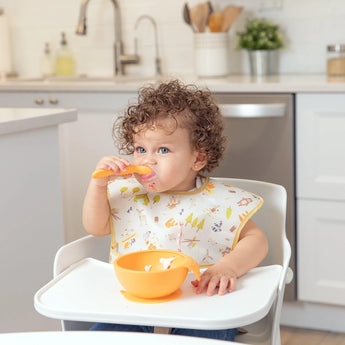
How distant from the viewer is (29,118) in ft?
5.86

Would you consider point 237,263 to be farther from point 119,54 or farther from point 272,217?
point 119,54

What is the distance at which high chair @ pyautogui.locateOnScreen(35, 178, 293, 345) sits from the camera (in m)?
1.20

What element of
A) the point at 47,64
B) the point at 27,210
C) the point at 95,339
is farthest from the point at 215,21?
the point at 95,339

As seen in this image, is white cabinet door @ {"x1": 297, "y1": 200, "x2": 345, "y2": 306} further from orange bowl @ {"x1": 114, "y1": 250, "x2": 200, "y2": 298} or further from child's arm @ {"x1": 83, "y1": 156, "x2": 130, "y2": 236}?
orange bowl @ {"x1": 114, "y1": 250, "x2": 200, "y2": 298}

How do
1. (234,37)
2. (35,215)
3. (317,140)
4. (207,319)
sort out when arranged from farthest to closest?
(234,37) < (317,140) < (35,215) < (207,319)

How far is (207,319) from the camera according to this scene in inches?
40.7

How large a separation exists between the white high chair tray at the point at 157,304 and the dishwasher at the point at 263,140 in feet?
3.86

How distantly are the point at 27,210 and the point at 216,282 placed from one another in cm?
79

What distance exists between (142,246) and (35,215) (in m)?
0.50

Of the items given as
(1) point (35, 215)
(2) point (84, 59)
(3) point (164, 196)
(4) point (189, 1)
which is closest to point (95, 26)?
(2) point (84, 59)

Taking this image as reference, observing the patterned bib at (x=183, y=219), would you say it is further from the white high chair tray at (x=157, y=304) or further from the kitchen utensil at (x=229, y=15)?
the kitchen utensil at (x=229, y=15)

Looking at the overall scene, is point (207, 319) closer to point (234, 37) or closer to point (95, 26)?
point (234, 37)

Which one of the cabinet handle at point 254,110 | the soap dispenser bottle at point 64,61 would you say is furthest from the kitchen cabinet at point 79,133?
the soap dispenser bottle at point 64,61

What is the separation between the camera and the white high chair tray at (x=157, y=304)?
41.2 inches
